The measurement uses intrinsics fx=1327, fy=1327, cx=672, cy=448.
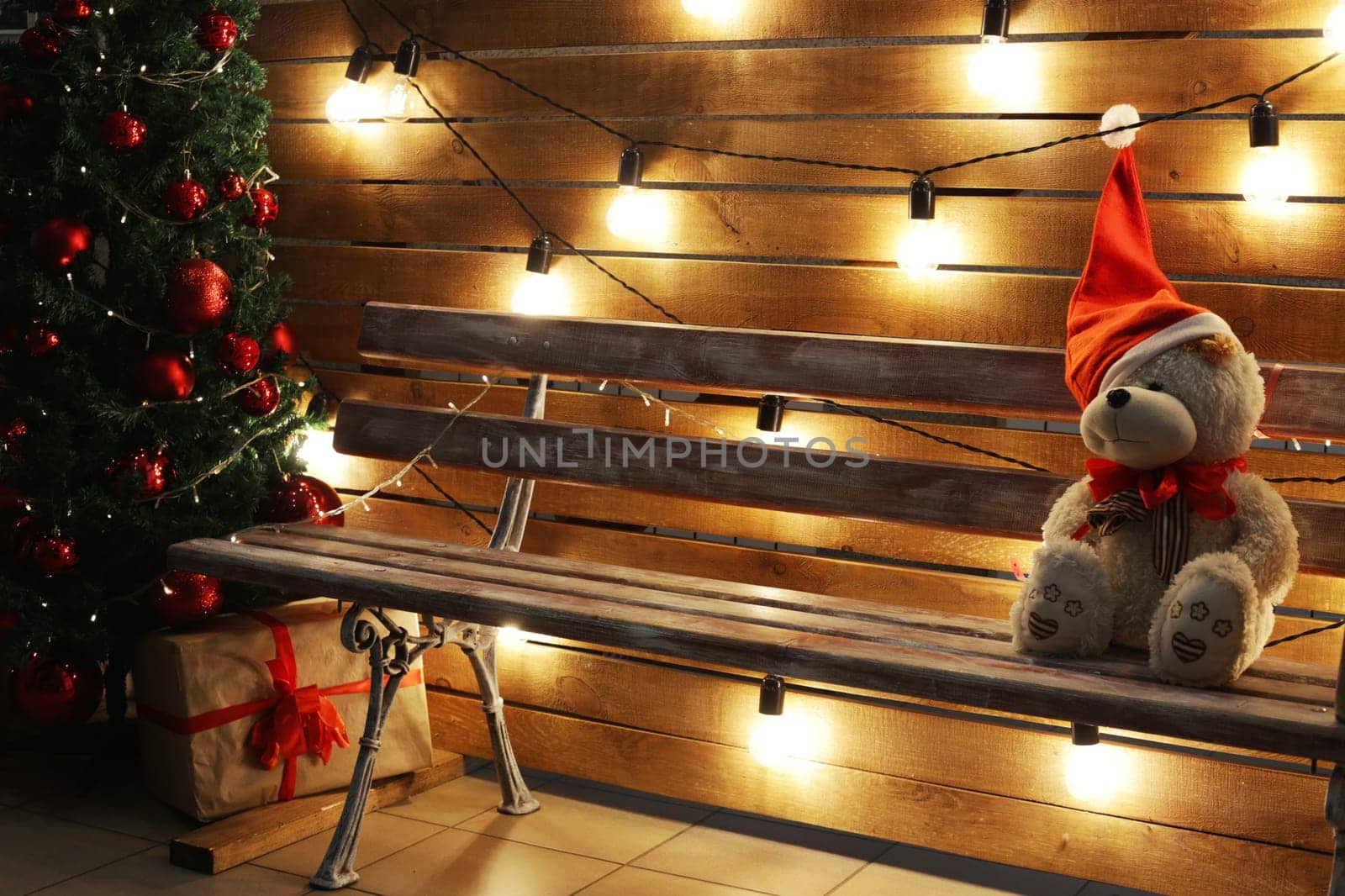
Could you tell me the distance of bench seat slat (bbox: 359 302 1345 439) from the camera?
2160mm

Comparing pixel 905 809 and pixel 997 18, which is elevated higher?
pixel 997 18

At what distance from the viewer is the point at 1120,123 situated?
223cm

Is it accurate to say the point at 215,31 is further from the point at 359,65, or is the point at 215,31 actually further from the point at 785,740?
the point at 785,740

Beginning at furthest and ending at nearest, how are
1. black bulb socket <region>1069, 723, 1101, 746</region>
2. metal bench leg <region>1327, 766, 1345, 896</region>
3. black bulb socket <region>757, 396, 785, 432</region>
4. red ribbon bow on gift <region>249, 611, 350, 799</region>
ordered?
red ribbon bow on gift <region>249, 611, 350, 799</region>
black bulb socket <region>757, 396, 785, 432</region>
black bulb socket <region>1069, 723, 1101, 746</region>
metal bench leg <region>1327, 766, 1345, 896</region>

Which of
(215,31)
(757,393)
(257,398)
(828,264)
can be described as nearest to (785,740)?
(757,393)

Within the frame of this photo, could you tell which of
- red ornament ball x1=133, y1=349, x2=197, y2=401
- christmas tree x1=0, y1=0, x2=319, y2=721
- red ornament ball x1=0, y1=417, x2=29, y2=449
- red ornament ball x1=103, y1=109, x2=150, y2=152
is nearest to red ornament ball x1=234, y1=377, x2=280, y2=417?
christmas tree x1=0, y1=0, x2=319, y2=721

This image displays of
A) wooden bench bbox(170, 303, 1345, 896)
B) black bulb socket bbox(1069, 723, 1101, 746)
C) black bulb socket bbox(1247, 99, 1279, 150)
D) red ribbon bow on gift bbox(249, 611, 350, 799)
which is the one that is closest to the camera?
wooden bench bbox(170, 303, 1345, 896)

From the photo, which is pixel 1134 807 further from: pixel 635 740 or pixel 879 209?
pixel 879 209

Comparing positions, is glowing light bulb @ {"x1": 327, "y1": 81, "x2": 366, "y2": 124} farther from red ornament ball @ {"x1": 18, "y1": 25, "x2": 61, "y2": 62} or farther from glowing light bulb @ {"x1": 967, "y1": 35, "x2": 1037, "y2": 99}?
glowing light bulb @ {"x1": 967, "y1": 35, "x2": 1037, "y2": 99}

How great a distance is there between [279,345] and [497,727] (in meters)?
0.96

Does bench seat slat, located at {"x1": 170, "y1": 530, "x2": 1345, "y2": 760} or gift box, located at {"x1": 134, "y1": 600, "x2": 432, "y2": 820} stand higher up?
bench seat slat, located at {"x1": 170, "y1": 530, "x2": 1345, "y2": 760}

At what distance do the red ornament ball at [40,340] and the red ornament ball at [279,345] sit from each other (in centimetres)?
43

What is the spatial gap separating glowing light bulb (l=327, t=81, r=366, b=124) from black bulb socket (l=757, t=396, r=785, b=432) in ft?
3.90

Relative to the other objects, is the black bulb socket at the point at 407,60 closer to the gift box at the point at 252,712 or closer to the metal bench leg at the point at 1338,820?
the gift box at the point at 252,712
